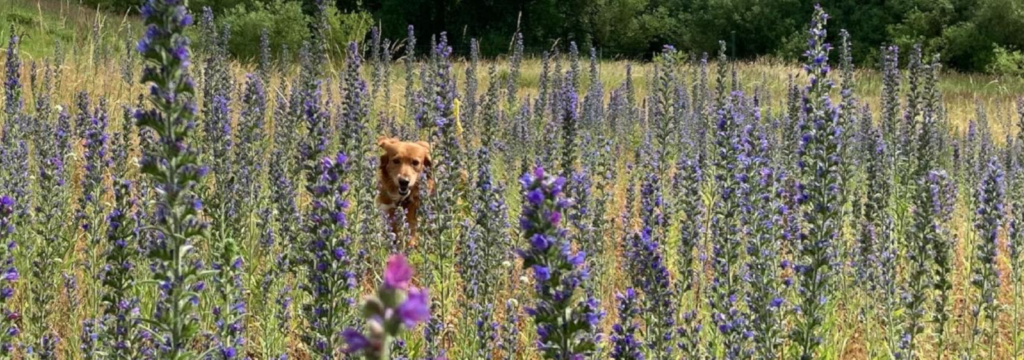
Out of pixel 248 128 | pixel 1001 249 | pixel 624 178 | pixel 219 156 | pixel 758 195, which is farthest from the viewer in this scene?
pixel 624 178

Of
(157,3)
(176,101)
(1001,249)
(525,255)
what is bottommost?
(1001,249)

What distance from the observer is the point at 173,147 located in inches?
68.9

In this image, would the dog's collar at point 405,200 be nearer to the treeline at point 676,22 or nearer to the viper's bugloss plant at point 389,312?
the viper's bugloss plant at point 389,312

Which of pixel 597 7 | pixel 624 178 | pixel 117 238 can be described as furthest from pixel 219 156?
pixel 597 7

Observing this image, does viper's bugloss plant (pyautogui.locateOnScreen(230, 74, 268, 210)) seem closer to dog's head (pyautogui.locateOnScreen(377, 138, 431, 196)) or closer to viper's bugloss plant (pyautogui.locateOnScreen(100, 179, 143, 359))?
viper's bugloss plant (pyautogui.locateOnScreen(100, 179, 143, 359))

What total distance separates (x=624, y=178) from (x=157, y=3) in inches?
281

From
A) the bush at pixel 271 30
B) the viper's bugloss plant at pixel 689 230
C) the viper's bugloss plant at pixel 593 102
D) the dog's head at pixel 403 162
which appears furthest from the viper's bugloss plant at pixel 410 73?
the bush at pixel 271 30

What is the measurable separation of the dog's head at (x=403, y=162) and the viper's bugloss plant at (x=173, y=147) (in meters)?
4.35

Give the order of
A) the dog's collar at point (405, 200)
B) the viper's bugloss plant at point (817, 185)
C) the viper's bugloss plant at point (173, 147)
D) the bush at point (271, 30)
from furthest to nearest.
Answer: the bush at point (271, 30)
the dog's collar at point (405, 200)
the viper's bugloss plant at point (817, 185)
the viper's bugloss plant at point (173, 147)

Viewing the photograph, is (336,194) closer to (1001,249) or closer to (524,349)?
(524,349)

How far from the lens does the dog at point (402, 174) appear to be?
6246mm

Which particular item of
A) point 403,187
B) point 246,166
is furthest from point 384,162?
point 246,166

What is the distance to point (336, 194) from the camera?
8.27 ft

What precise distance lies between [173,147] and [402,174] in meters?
4.45
